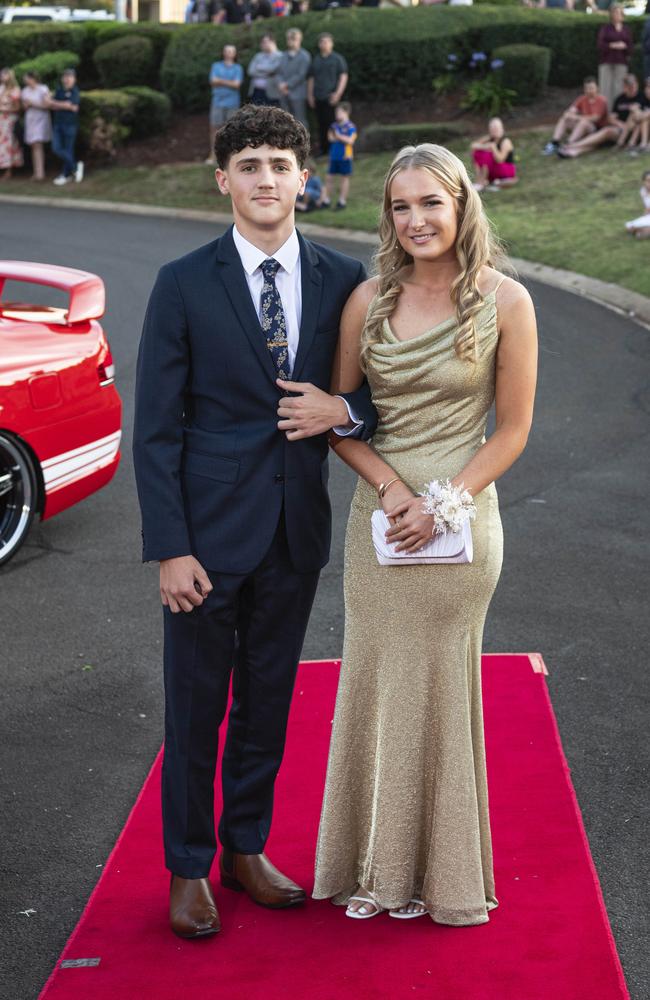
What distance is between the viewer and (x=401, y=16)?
26.1m

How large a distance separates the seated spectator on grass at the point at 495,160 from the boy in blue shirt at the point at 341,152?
2052 millimetres

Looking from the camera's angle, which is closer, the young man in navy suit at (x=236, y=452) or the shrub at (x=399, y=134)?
the young man in navy suit at (x=236, y=452)

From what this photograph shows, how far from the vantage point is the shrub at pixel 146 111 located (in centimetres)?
2594

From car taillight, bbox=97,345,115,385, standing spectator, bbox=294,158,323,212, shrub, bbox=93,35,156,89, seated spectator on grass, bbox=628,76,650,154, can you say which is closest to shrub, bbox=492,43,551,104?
seated spectator on grass, bbox=628,76,650,154

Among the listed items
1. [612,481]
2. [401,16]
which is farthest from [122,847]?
[401,16]

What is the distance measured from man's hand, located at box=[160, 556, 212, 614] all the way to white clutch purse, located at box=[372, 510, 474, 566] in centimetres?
48

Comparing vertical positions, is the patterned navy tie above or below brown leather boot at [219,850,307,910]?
above

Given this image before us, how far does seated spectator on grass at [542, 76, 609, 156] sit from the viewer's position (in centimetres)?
2162

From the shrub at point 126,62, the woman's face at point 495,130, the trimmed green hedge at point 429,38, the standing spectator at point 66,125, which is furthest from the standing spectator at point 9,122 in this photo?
the woman's face at point 495,130

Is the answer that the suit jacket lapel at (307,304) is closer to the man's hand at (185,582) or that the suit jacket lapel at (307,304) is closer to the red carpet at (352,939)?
the man's hand at (185,582)

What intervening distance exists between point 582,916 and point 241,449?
65.0 inches

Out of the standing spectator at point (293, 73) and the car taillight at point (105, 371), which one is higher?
the standing spectator at point (293, 73)

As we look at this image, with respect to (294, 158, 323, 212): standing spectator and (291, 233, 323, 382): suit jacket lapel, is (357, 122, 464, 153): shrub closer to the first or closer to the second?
(294, 158, 323, 212): standing spectator

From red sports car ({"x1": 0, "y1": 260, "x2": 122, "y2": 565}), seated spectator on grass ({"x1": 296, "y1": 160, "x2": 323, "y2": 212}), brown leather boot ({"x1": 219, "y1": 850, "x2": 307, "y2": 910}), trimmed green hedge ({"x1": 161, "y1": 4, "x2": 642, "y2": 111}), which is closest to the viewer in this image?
brown leather boot ({"x1": 219, "y1": 850, "x2": 307, "y2": 910})
